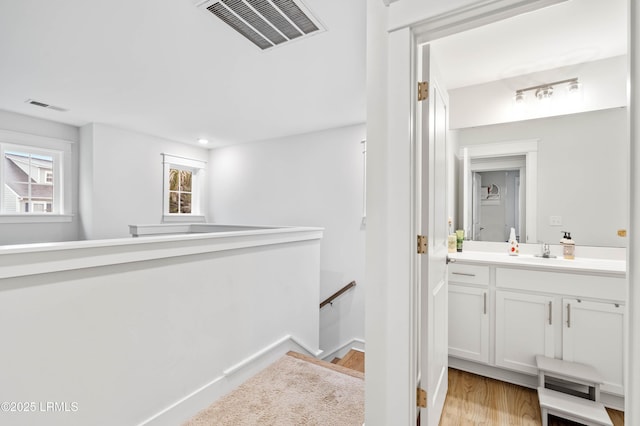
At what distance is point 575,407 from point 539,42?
7.67ft

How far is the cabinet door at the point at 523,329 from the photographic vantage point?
81.1 inches

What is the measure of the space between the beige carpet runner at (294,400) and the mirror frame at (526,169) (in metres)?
1.77

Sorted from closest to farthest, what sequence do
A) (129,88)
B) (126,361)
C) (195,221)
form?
(126,361)
(129,88)
(195,221)

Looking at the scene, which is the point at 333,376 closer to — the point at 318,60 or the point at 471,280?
the point at 471,280

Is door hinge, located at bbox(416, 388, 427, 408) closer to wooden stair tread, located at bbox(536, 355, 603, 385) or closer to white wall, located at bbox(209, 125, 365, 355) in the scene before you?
wooden stair tread, located at bbox(536, 355, 603, 385)

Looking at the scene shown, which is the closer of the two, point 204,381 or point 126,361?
point 126,361

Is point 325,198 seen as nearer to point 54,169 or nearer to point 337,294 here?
point 337,294

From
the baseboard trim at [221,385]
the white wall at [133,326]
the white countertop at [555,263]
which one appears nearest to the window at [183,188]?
the white wall at [133,326]

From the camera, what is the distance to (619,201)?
221 cm

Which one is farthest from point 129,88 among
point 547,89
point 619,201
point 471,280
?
point 619,201

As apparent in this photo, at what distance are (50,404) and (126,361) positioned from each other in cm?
32

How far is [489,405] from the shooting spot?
2008mm

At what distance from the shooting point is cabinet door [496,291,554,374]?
2061 millimetres

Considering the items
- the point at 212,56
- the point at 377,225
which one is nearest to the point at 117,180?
the point at 212,56
